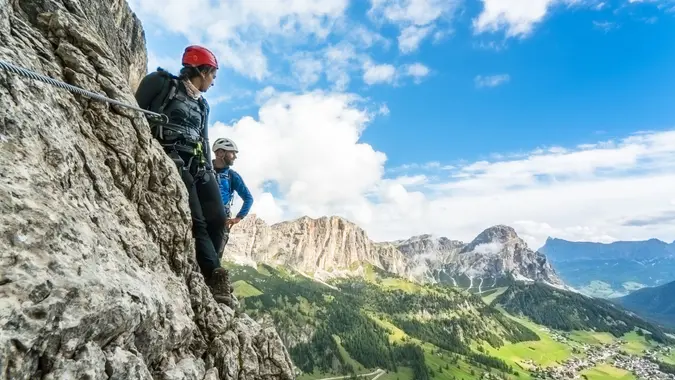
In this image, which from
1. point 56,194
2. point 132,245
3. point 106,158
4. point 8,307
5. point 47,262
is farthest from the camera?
point 106,158

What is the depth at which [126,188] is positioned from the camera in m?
8.65

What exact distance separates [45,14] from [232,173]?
5.99 metres

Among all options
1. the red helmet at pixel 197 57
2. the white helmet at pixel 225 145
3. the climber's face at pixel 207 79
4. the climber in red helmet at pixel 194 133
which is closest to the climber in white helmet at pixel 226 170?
the white helmet at pixel 225 145

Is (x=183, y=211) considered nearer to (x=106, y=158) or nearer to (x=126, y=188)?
(x=126, y=188)

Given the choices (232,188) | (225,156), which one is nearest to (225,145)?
(225,156)

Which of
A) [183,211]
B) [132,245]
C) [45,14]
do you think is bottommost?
[132,245]

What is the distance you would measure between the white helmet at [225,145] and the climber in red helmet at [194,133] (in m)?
0.88

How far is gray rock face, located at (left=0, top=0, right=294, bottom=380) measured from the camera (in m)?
4.63

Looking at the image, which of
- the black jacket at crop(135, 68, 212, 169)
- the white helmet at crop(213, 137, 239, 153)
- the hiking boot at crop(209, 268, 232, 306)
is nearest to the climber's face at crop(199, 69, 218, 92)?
the black jacket at crop(135, 68, 212, 169)

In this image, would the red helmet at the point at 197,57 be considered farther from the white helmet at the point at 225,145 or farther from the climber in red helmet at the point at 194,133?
the white helmet at the point at 225,145

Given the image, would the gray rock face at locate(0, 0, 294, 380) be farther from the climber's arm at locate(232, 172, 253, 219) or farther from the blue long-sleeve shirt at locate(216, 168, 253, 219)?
the climber's arm at locate(232, 172, 253, 219)

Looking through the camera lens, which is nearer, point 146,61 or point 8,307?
point 8,307

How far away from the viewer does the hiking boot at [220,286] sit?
11.3 meters

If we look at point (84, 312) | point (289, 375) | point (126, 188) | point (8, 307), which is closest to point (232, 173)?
point (126, 188)
